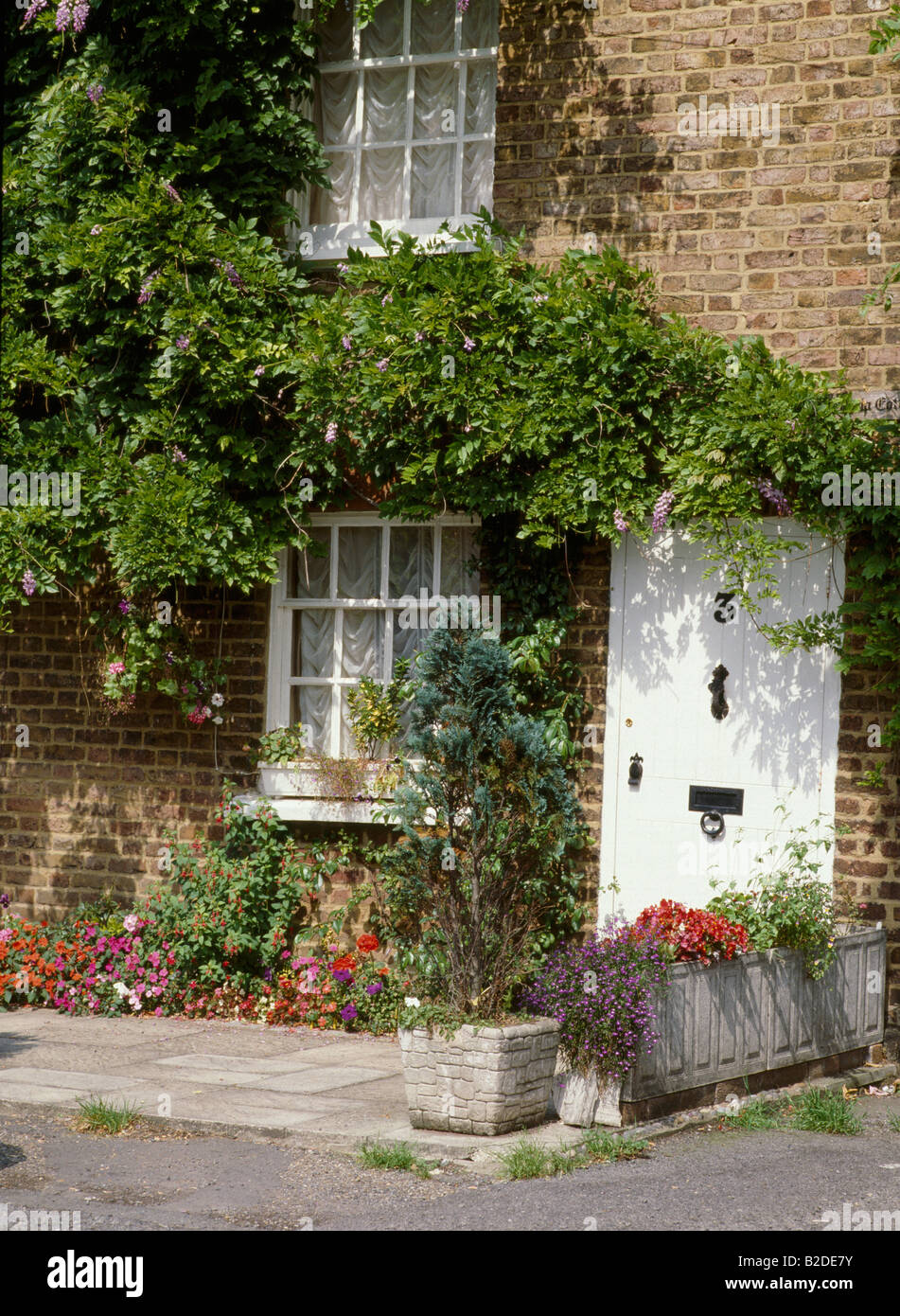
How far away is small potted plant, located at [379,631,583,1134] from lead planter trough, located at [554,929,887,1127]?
14.5 inches

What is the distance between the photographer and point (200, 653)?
957 centimetres

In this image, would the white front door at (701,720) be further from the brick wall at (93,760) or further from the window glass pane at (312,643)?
the brick wall at (93,760)

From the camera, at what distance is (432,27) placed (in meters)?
9.20

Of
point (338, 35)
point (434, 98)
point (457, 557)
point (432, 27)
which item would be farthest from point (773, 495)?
point (338, 35)

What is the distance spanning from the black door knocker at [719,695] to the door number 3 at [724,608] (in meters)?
0.25

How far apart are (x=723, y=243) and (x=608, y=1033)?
435 cm

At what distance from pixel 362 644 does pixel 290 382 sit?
160 cm


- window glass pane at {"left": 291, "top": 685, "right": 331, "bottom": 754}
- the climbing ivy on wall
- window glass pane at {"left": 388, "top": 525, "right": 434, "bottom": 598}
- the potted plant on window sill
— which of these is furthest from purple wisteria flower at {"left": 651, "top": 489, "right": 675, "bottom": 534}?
window glass pane at {"left": 291, "top": 685, "right": 331, "bottom": 754}

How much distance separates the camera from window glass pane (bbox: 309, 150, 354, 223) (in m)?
9.38

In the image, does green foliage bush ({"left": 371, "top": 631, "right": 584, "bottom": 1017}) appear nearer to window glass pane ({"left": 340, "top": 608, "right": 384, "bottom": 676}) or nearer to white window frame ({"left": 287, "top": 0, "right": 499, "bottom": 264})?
window glass pane ({"left": 340, "top": 608, "right": 384, "bottom": 676})

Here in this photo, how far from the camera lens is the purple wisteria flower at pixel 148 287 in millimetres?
8797

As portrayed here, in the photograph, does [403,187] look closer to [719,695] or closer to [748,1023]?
[719,695]

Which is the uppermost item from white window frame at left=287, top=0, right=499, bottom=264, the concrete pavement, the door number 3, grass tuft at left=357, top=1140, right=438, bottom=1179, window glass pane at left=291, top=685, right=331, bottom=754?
white window frame at left=287, top=0, right=499, bottom=264
